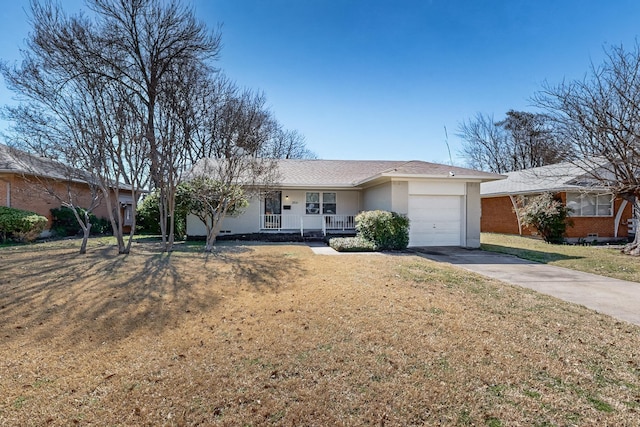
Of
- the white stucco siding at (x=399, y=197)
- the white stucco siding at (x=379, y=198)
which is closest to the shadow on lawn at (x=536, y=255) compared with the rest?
the white stucco siding at (x=399, y=197)

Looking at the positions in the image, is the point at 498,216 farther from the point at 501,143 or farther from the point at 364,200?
the point at 501,143

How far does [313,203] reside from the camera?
16.3m

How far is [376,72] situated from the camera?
13.1 metres

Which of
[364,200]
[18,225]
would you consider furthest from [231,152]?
[18,225]

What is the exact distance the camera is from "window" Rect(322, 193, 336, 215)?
1642cm

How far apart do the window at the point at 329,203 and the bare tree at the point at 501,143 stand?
24.3m

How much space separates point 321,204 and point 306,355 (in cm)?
1297

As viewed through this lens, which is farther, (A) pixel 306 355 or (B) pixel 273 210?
(B) pixel 273 210

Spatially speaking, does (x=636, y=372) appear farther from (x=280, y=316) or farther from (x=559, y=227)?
(x=559, y=227)

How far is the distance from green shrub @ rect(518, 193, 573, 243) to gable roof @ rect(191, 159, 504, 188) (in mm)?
4649

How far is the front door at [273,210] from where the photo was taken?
50.9 feet

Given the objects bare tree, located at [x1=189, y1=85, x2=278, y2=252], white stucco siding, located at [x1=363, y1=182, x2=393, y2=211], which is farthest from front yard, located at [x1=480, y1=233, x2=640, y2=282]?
bare tree, located at [x1=189, y1=85, x2=278, y2=252]

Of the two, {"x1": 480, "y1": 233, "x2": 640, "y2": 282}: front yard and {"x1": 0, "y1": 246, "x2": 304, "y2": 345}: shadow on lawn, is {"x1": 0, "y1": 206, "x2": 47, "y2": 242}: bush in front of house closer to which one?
{"x1": 0, "y1": 246, "x2": 304, "y2": 345}: shadow on lawn

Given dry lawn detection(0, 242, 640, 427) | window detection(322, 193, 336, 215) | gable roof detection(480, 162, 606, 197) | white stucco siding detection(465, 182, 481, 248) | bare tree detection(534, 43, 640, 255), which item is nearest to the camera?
dry lawn detection(0, 242, 640, 427)
